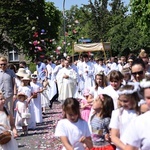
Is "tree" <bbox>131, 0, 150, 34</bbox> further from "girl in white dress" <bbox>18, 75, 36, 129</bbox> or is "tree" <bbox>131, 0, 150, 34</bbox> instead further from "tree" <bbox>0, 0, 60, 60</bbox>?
"girl in white dress" <bbox>18, 75, 36, 129</bbox>

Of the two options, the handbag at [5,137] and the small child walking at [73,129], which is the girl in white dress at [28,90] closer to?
the handbag at [5,137]

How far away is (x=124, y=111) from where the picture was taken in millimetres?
5695

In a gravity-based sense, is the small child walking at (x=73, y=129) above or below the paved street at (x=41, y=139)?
above

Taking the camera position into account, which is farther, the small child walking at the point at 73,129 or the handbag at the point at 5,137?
the handbag at the point at 5,137

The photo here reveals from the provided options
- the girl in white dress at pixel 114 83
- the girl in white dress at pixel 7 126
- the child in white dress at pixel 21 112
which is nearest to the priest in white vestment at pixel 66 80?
the child in white dress at pixel 21 112

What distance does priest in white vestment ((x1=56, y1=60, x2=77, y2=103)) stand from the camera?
18.2 m

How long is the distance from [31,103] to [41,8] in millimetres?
49289

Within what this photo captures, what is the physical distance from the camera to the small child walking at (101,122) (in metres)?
6.84

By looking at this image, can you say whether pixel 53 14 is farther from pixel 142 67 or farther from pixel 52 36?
pixel 142 67

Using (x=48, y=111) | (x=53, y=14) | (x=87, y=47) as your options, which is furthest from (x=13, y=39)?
(x=48, y=111)

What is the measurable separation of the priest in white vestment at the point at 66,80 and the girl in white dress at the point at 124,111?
12286 millimetres

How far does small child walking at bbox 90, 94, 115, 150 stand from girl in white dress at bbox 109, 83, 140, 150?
3.65ft

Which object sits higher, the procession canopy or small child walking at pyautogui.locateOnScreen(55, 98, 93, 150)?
the procession canopy

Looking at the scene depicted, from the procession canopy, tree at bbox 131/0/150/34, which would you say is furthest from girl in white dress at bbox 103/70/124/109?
tree at bbox 131/0/150/34
